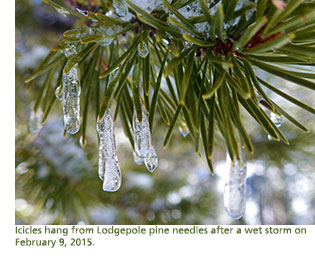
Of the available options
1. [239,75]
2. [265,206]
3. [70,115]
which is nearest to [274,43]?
[239,75]

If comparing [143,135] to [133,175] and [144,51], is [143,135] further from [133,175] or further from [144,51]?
[133,175]

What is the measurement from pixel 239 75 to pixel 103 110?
123 millimetres

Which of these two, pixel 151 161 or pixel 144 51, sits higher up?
pixel 144 51

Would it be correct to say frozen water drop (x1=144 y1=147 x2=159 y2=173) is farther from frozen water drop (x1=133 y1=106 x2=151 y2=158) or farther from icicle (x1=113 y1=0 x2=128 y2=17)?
icicle (x1=113 y1=0 x2=128 y2=17)

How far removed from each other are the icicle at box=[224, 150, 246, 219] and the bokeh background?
1.37 ft

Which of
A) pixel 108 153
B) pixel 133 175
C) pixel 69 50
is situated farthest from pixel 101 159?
pixel 133 175

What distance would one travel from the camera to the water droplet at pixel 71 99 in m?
0.30

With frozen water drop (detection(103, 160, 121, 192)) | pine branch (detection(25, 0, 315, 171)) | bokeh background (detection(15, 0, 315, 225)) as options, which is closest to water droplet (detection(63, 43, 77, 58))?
pine branch (detection(25, 0, 315, 171))

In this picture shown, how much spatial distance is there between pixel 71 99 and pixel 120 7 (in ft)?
0.34

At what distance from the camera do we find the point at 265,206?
3.12 ft

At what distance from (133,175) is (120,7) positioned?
1.83 ft

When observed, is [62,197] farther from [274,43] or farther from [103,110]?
[274,43]

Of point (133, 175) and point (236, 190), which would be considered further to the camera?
point (133, 175)

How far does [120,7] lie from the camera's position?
0.29 m
